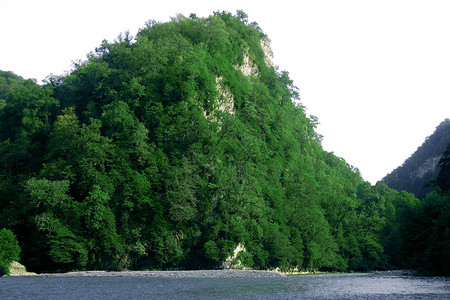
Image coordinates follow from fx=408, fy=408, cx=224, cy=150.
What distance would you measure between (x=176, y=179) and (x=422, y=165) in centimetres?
12186

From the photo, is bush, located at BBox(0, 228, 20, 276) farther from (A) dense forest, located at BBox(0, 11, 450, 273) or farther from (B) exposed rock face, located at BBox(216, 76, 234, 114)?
(B) exposed rock face, located at BBox(216, 76, 234, 114)

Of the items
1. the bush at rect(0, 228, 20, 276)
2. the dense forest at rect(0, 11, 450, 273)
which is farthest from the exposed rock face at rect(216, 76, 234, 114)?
the bush at rect(0, 228, 20, 276)

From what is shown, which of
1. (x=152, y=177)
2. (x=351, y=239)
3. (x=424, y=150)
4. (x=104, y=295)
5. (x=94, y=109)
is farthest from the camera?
(x=424, y=150)

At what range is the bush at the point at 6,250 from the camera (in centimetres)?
5171

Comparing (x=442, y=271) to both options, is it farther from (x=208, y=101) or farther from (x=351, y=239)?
(x=208, y=101)

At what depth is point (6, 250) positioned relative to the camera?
178 feet

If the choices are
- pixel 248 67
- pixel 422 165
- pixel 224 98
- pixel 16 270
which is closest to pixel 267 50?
pixel 248 67

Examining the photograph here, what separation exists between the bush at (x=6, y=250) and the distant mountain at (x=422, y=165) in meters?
123

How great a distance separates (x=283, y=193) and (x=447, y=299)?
60.4 metres

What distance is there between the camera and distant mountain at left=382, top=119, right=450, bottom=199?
147375mm

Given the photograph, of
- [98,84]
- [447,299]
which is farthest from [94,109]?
[447,299]

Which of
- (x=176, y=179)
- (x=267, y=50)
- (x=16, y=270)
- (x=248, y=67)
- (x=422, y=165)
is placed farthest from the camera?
(x=422, y=165)

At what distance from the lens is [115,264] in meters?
61.4

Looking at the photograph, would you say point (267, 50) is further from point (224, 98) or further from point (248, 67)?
point (224, 98)
